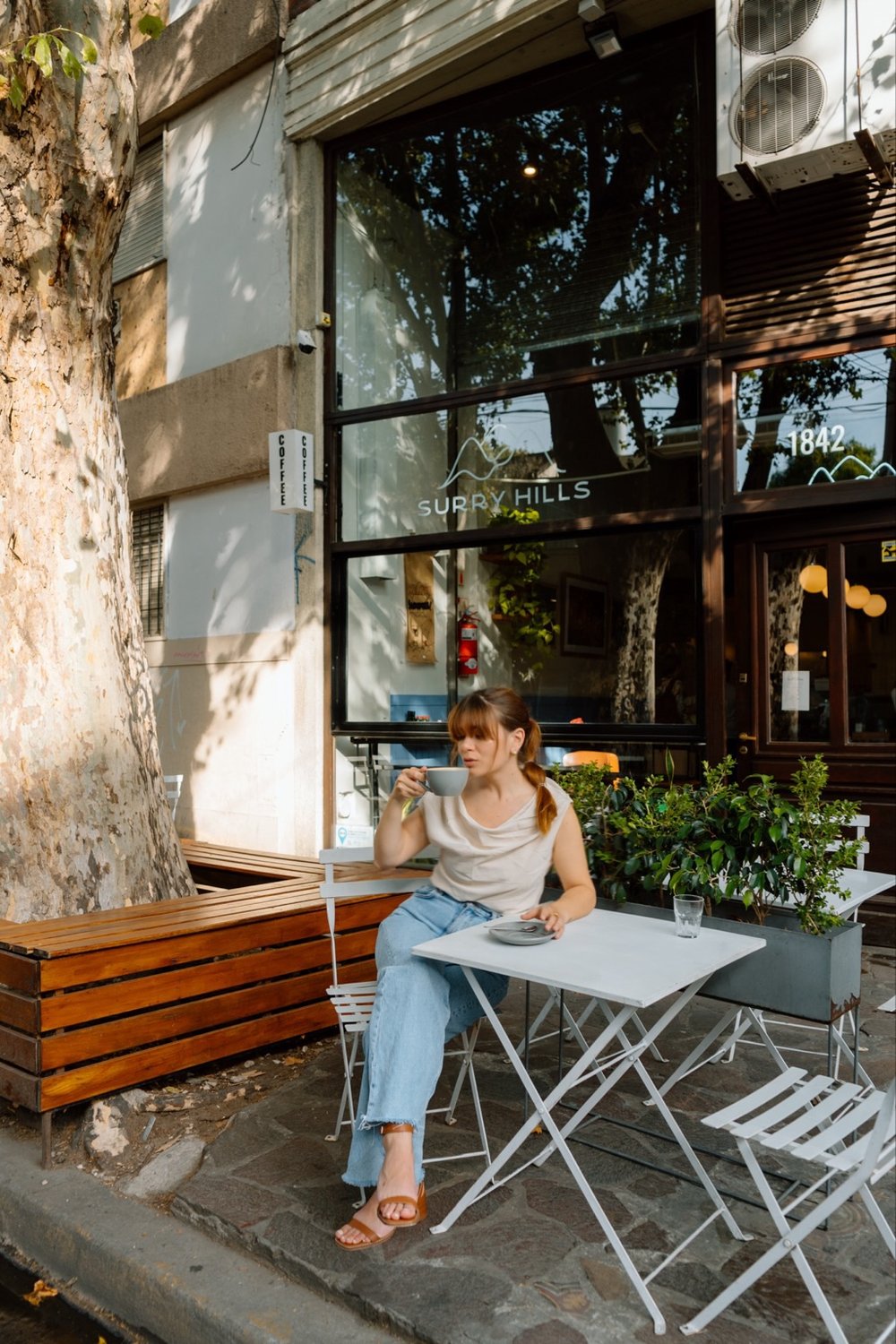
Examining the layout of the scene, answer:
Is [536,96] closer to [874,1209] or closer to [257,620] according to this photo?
[257,620]

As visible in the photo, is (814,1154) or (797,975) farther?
(797,975)

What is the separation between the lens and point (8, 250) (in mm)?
4816

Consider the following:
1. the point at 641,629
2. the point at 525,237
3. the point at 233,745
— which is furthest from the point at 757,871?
the point at 233,745

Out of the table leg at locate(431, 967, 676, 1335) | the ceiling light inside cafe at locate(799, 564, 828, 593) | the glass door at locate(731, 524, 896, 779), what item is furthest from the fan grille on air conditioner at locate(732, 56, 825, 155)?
the table leg at locate(431, 967, 676, 1335)

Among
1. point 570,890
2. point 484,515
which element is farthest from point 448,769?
point 484,515

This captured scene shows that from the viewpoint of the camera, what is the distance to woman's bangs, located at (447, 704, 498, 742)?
3.50 m

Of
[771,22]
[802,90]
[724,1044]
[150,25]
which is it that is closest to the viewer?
[724,1044]

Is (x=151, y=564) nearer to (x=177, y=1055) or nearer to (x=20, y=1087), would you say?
(x=177, y=1055)

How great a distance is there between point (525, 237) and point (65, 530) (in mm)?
4679

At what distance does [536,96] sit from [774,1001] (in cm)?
703

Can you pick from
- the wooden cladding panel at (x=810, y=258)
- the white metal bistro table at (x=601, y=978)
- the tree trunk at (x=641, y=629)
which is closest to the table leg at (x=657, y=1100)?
the white metal bistro table at (x=601, y=978)

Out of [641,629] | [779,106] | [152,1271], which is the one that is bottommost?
[152,1271]

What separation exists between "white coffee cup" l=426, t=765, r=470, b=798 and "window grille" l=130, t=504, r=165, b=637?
21.9ft

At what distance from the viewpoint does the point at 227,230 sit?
9234 mm
